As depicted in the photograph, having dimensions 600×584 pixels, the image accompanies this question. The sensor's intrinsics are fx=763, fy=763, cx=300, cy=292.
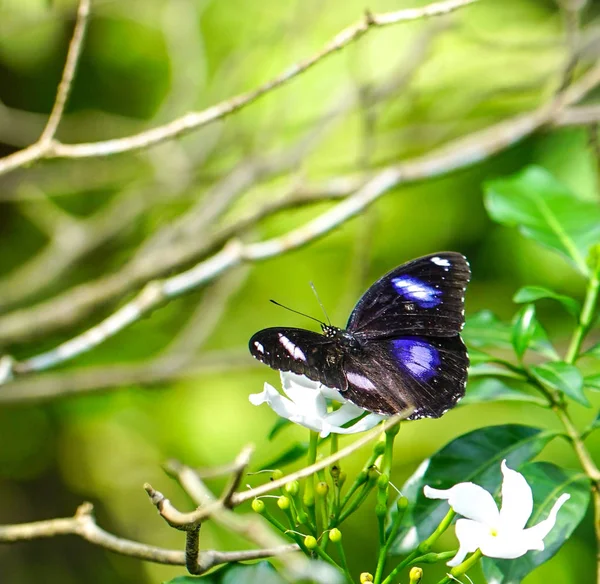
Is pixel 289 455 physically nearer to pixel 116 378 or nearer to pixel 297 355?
pixel 297 355

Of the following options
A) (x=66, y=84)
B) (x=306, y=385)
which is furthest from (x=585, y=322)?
(x=66, y=84)

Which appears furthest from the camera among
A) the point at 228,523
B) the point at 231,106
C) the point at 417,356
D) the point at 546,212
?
the point at 546,212

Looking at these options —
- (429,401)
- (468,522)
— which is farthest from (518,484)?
(429,401)

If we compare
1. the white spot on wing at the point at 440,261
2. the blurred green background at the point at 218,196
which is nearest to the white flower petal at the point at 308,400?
the white spot on wing at the point at 440,261

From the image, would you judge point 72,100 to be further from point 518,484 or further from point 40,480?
point 518,484

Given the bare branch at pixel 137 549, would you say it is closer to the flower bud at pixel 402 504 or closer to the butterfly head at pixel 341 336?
the flower bud at pixel 402 504

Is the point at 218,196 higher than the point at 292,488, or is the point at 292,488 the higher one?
the point at 218,196

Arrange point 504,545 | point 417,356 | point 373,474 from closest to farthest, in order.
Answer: point 504,545
point 373,474
point 417,356
